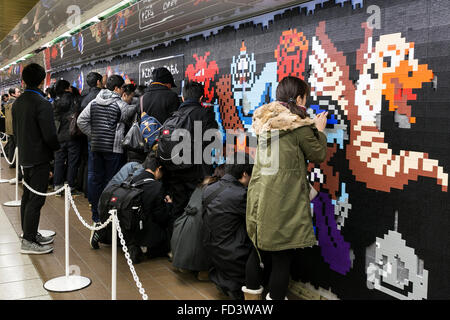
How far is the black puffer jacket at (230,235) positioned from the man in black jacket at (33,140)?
6.64 ft

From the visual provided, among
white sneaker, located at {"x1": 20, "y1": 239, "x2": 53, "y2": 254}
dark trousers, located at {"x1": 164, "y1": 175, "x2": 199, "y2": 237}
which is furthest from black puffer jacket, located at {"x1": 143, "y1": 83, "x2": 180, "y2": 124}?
white sneaker, located at {"x1": 20, "y1": 239, "x2": 53, "y2": 254}

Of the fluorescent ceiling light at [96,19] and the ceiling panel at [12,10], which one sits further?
the ceiling panel at [12,10]

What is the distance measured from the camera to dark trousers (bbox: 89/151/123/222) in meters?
5.10

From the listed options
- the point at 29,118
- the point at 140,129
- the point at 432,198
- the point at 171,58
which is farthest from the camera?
the point at 171,58

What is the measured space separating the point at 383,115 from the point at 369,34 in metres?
0.55

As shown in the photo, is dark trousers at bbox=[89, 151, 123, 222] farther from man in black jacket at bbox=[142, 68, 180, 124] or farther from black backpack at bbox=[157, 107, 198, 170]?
black backpack at bbox=[157, 107, 198, 170]

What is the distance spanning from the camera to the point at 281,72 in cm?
358

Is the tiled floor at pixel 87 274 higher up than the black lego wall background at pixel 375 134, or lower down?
lower down

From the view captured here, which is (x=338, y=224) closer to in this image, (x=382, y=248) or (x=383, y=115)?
(x=382, y=248)

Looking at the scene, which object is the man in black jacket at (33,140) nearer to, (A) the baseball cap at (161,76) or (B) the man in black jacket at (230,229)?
(A) the baseball cap at (161,76)

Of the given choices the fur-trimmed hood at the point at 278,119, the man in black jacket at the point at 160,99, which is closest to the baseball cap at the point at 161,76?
the man in black jacket at the point at 160,99

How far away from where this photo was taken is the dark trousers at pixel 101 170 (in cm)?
510

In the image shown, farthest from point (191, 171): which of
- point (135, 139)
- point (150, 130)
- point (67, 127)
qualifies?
point (67, 127)

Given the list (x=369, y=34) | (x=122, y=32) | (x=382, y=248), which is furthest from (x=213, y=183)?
(x=122, y=32)
